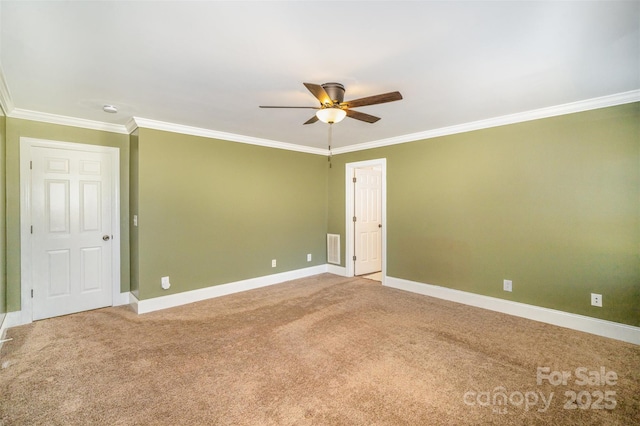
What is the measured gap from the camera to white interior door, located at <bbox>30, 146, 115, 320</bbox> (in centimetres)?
353

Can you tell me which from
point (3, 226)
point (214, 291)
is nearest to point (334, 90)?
point (214, 291)

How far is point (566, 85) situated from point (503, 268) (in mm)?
2187

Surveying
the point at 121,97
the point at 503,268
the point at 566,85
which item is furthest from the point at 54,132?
the point at 503,268

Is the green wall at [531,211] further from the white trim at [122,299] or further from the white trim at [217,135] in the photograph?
the white trim at [122,299]

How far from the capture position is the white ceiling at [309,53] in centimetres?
169

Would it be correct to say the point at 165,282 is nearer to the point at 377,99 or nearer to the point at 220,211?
the point at 220,211

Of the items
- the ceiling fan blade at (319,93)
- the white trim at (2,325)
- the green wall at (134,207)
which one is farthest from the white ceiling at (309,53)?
the white trim at (2,325)

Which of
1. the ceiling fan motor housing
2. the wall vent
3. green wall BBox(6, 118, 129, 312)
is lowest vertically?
the wall vent

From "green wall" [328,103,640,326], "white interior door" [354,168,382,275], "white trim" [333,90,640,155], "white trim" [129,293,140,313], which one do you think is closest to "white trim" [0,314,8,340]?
"white trim" [129,293,140,313]

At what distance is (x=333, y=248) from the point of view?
5859mm

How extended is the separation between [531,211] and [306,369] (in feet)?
10.5

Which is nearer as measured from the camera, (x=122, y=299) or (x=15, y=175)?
(x=15, y=175)

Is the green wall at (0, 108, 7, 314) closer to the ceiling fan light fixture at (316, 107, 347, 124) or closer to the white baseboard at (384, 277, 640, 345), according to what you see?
the ceiling fan light fixture at (316, 107, 347, 124)

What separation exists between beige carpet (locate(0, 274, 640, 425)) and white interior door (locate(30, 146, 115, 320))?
0.28 m
